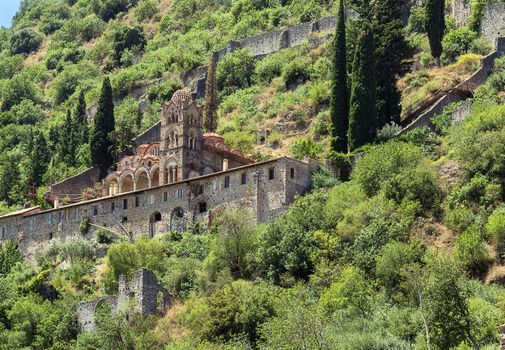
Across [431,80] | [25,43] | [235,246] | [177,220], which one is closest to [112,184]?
[177,220]

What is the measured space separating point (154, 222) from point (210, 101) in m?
22.1

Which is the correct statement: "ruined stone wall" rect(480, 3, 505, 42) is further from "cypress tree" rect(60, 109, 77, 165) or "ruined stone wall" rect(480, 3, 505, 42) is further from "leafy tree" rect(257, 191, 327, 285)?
"cypress tree" rect(60, 109, 77, 165)

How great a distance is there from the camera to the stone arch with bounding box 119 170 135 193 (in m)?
87.3

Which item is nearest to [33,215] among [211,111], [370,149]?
[211,111]

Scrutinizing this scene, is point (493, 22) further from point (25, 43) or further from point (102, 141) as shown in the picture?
point (25, 43)

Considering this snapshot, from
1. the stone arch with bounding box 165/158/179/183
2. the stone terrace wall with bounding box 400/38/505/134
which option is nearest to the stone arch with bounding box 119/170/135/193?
the stone arch with bounding box 165/158/179/183

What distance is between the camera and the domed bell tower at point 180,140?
83250mm

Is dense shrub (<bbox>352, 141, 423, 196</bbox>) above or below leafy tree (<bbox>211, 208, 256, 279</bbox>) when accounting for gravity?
above

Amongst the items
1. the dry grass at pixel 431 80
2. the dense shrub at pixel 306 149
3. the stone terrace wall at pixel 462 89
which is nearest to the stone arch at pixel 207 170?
the dense shrub at pixel 306 149

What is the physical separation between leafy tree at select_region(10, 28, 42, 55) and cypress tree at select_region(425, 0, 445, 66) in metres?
78.8

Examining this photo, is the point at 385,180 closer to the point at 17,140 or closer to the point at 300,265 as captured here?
the point at 300,265

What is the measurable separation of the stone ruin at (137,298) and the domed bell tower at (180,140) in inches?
645

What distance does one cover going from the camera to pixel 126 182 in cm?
8775

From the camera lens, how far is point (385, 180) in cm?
6788
